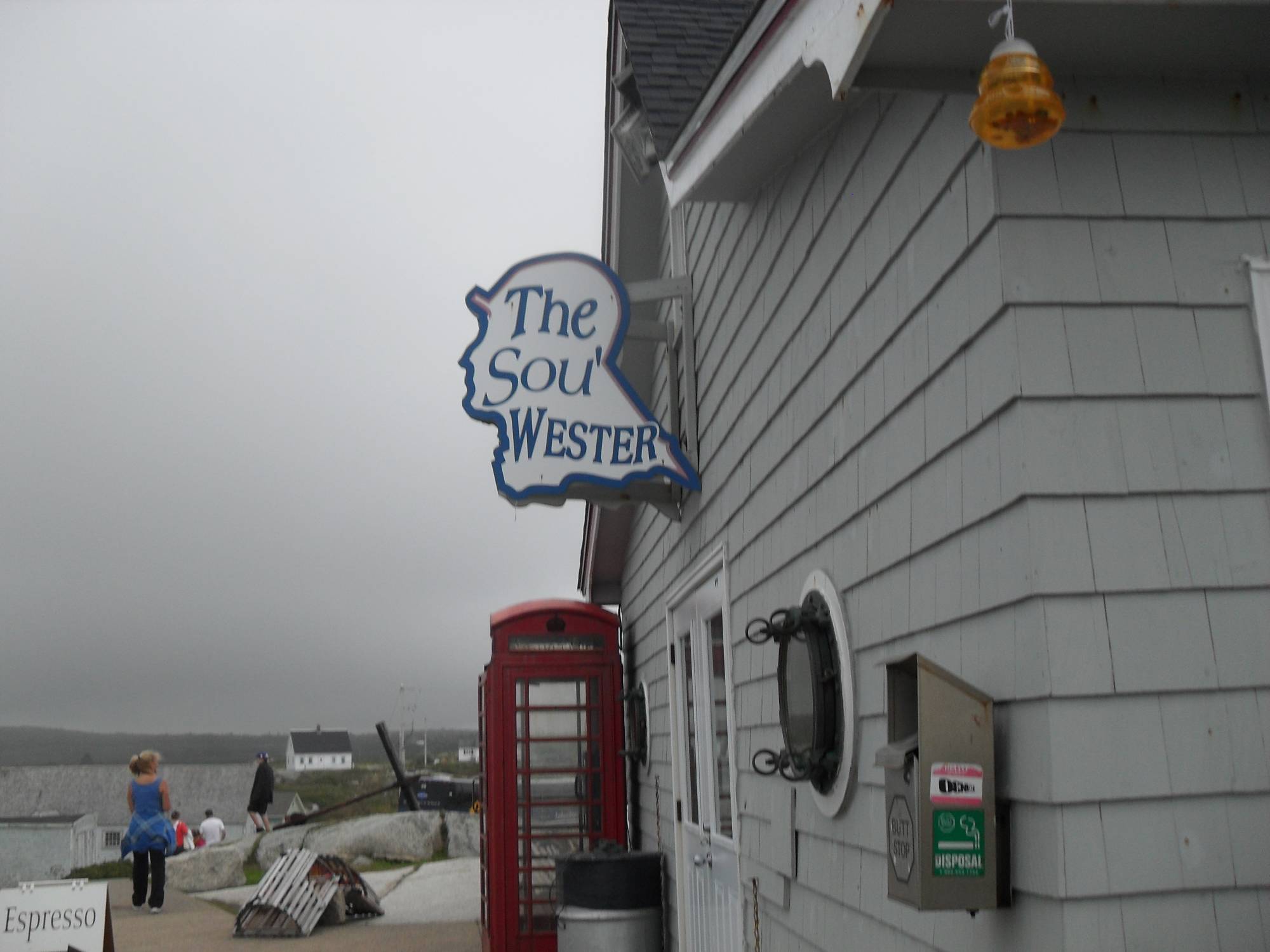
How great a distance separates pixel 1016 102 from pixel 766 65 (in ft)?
5.00

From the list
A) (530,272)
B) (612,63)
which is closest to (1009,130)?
(530,272)

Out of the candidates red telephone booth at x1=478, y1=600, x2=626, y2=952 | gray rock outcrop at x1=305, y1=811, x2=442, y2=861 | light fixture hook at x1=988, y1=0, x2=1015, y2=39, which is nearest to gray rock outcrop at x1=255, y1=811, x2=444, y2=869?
gray rock outcrop at x1=305, y1=811, x2=442, y2=861

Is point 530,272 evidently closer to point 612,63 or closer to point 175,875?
point 612,63

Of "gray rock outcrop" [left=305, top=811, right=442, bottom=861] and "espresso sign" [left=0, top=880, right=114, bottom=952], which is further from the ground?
"espresso sign" [left=0, top=880, right=114, bottom=952]

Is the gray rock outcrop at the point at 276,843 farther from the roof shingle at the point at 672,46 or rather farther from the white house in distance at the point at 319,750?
the white house in distance at the point at 319,750

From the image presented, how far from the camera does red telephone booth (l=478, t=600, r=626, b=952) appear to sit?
8.77m

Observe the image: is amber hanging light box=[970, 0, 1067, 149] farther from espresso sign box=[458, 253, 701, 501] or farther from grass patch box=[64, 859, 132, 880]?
grass patch box=[64, 859, 132, 880]

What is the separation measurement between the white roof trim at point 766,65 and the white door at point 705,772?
2.07 meters

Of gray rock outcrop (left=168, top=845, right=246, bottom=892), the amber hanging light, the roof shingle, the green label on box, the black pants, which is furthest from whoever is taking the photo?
gray rock outcrop (left=168, top=845, right=246, bottom=892)

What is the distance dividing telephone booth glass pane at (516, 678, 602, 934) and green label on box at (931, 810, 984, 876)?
6757 mm

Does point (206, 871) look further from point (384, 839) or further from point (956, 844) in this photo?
point (956, 844)

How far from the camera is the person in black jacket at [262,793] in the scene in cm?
1806

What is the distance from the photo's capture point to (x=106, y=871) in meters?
17.9

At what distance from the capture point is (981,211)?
259 cm
